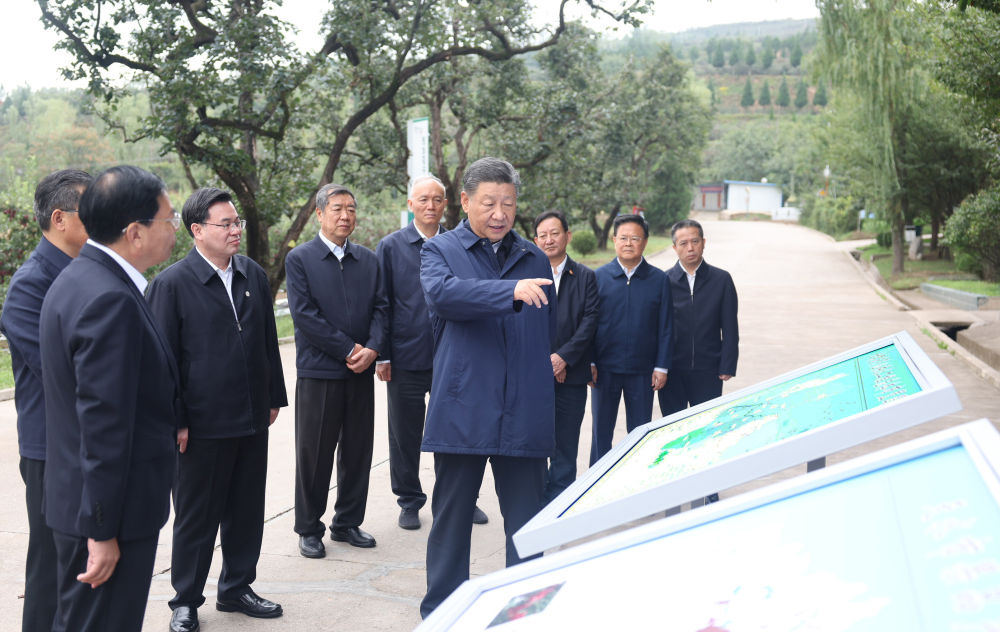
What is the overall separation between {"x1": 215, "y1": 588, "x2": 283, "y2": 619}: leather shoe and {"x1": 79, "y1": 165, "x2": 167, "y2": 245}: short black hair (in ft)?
6.66

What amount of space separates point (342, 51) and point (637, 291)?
10.8m

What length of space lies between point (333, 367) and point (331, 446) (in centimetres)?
41

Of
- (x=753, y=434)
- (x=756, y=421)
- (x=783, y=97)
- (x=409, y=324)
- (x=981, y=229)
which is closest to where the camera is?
(x=753, y=434)

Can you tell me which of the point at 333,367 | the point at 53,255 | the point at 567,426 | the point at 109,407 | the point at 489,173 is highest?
the point at 489,173

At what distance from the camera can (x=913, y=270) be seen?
27.9 metres

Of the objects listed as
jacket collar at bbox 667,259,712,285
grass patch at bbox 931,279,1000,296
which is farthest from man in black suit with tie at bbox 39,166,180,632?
grass patch at bbox 931,279,1000,296

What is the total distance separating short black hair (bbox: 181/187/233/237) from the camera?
392cm

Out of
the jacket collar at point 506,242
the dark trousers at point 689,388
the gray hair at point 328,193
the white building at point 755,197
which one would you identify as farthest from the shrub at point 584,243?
the white building at point 755,197

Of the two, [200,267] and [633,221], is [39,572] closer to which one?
[200,267]

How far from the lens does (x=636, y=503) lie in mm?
2199

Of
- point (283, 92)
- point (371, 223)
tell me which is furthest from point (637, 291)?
point (371, 223)

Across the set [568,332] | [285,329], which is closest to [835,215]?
[285,329]

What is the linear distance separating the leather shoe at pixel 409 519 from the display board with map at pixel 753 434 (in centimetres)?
232

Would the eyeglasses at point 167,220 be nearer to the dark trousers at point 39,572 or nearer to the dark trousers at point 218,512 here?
the dark trousers at point 39,572
